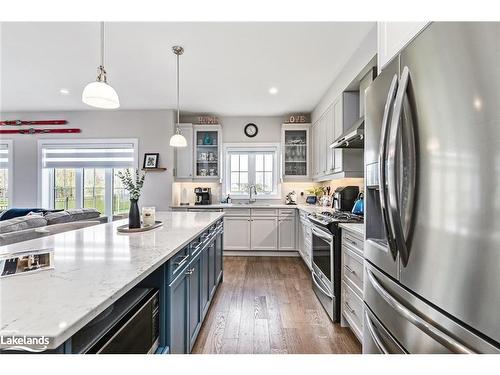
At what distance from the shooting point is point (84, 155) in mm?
5039

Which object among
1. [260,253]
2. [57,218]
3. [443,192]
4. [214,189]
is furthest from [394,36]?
[214,189]

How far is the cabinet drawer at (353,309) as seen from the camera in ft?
6.24

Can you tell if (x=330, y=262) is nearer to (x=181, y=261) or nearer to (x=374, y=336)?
(x=374, y=336)

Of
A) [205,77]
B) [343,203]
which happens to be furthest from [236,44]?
[343,203]

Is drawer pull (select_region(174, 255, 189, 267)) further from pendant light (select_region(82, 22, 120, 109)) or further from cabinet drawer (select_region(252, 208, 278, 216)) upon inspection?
cabinet drawer (select_region(252, 208, 278, 216))

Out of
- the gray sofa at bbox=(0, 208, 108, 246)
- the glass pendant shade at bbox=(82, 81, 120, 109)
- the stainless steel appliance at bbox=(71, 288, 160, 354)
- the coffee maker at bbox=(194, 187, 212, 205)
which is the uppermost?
the glass pendant shade at bbox=(82, 81, 120, 109)

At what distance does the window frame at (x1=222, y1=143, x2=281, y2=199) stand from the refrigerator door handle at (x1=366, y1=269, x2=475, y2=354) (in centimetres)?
397

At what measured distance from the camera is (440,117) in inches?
32.8

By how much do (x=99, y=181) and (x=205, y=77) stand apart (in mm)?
3262

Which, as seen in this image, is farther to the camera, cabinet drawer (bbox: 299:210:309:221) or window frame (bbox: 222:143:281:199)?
window frame (bbox: 222:143:281:199)

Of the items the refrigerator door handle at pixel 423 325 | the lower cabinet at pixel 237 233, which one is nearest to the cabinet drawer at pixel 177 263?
the refrigerator door handle at pixel 423 325

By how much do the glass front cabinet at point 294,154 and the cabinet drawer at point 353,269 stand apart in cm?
290

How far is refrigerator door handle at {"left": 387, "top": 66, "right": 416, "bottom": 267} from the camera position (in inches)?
37.4

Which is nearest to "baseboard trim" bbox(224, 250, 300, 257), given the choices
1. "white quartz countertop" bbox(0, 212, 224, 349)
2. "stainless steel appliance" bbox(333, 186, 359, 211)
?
"stainless steel appliance" bbox(333, 186, 359, 211)
